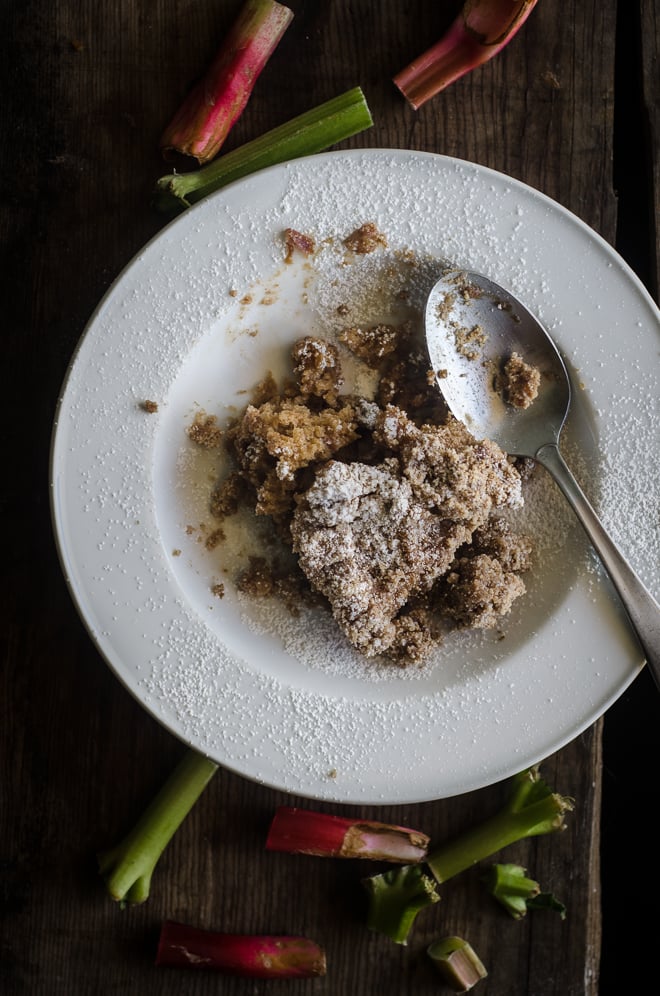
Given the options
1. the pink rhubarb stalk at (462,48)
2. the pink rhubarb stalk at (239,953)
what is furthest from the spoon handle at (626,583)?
the pink rhubarb stalk at (239,953)

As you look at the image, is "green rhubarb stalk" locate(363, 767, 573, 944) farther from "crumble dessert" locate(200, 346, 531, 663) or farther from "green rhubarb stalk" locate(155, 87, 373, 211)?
"green rhubarb stalk" locate(155, 87, 373, 211)

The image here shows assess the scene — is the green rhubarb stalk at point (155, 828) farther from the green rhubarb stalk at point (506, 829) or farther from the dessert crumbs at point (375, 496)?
the green rhubarb stalk at point (506, 829)

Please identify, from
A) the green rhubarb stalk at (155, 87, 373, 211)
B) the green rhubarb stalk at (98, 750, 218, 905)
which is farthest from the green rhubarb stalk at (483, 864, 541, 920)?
the green rhubarb stalk at (155, 87, 373, 211)

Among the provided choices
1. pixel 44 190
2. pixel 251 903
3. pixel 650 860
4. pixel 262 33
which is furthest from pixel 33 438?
pixel 650 860

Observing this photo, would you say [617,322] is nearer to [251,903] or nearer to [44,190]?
[44,190]

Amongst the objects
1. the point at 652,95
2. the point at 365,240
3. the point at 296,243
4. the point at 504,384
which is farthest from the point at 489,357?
the point at 652,95

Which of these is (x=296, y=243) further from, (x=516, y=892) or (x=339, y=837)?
(x=516, y=892)
